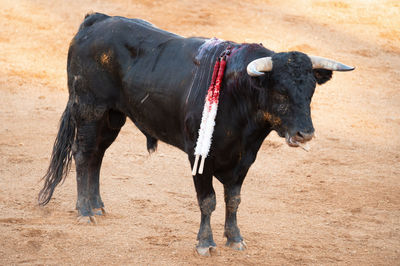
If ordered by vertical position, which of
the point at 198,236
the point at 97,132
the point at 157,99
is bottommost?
the point at 198,236

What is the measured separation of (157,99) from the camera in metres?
5.93

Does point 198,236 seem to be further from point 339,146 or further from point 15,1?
point 15,1

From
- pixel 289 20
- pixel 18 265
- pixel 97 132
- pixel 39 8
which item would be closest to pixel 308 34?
pixel 289 20

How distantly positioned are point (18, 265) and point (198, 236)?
1.53 m

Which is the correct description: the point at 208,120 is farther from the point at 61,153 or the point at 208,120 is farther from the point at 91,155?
the point at 61,153

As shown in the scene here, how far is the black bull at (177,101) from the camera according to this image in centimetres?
521

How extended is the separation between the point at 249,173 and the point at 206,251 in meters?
2.67

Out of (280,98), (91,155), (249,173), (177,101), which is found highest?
(280,98)

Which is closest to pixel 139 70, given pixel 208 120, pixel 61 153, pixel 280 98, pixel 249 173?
pixel 208 120

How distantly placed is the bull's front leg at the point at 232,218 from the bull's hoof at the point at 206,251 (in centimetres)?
21

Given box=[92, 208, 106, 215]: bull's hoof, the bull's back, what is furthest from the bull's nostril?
box=[92, 208, 106, 215]: bull's hoof

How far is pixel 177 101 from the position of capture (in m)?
5.77

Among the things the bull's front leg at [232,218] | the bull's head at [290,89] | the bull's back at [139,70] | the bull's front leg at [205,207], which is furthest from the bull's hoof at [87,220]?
the bull's head at [290,89]

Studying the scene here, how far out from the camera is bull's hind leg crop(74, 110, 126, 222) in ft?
21.2
